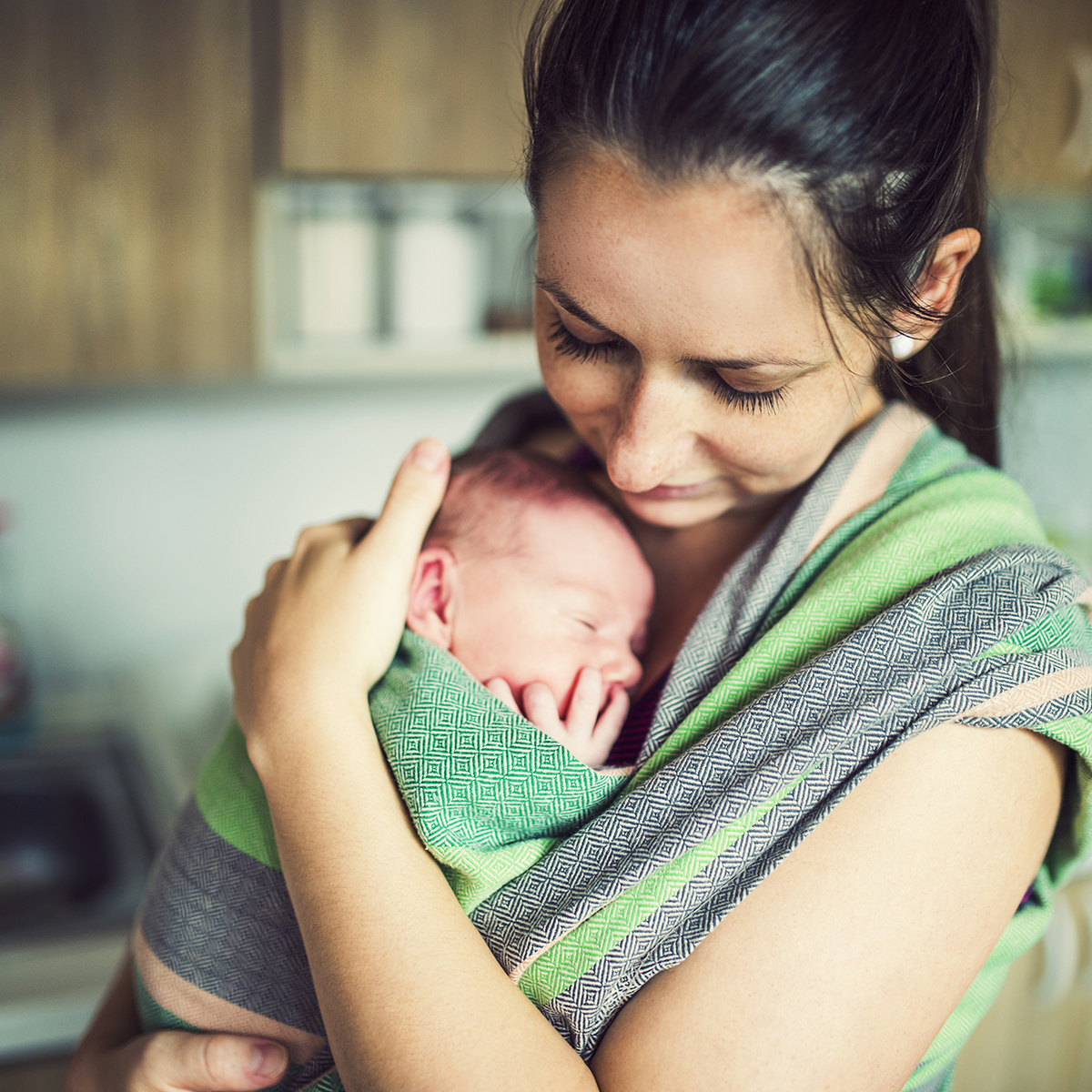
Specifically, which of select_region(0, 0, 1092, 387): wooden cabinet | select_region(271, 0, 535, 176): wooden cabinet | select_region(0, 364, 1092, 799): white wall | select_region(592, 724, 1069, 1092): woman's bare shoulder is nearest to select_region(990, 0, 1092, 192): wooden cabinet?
select_region(0, 364, 1092, 799): white wall

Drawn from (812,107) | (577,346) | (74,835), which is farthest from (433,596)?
(74,835)

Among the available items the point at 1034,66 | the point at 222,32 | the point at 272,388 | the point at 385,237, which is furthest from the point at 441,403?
the point at 1034,66

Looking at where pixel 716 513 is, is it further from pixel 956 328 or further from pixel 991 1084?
pixel 991 1084

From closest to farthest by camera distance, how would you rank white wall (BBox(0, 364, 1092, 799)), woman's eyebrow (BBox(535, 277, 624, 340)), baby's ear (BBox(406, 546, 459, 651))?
woman's eyebrow (BBox(535, 277, 624, 340)) → baby's ear (BBox(406, 546, 459, 651)) → white wall (BBox(0, 364, 1092, 799))

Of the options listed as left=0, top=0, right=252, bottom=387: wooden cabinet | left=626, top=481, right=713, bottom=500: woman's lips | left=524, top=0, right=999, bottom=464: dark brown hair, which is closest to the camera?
left=524, top=0, right=999, bottom=464: dark brown hair

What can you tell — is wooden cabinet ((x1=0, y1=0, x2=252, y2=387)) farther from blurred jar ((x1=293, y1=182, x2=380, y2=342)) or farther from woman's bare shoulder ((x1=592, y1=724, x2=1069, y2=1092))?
woman's bare shoulder ((x1=592, y1=724, x2=1069, y2=1092))

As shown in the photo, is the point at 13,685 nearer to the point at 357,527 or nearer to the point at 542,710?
the point at 357,527

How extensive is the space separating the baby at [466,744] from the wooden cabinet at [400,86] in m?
0.61

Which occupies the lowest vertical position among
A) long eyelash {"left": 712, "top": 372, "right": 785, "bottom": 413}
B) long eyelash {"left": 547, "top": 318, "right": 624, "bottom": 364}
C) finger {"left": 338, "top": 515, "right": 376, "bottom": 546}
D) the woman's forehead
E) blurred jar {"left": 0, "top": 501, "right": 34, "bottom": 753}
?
blurred jar {"left": 0, "top": 501, "right": 34, "bottom": 753}

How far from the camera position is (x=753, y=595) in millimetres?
751

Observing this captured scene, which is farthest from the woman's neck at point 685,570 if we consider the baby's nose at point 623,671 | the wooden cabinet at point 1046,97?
the wooden cabinet at point 1046,97

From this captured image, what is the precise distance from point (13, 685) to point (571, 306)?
4.66 ft

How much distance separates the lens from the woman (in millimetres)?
586

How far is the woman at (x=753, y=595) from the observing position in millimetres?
586
